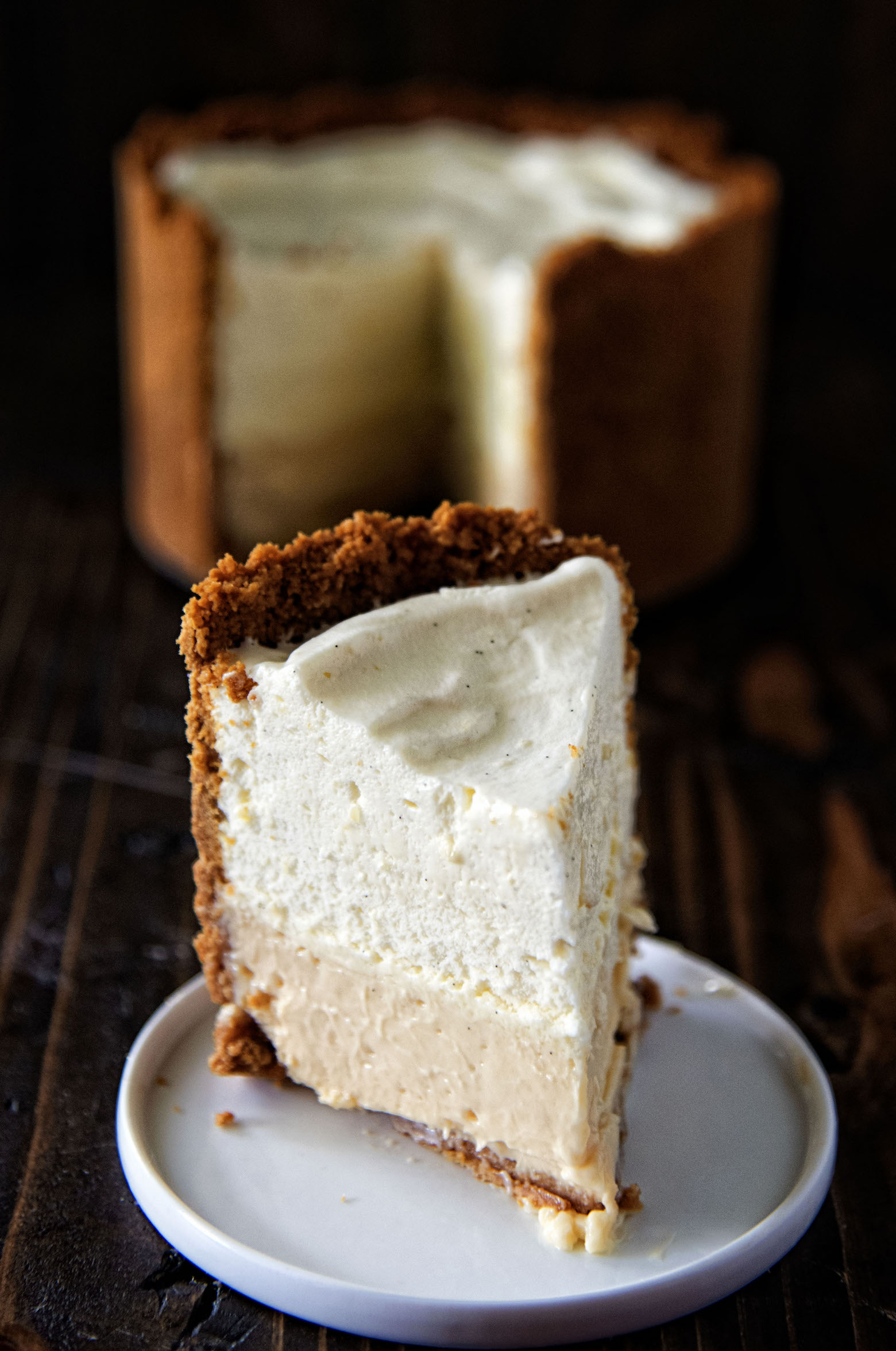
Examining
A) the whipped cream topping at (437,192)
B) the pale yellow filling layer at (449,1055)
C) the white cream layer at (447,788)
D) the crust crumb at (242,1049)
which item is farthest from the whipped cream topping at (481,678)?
the whipped cream topping at (437,192)

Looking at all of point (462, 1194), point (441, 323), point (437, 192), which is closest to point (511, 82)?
point (437, 192)

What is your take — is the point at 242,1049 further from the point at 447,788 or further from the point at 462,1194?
the point at 447,788

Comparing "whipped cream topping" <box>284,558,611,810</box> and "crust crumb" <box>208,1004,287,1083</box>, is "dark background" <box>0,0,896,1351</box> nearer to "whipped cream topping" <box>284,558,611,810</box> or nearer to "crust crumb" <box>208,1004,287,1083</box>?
"crust crumb" <box>208,1004,287,1083</box>

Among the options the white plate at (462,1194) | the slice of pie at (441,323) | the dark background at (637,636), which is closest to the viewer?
the white plate at (462,1194)

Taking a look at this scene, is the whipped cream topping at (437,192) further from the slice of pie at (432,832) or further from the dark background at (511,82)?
the slice of pie at (432,832)

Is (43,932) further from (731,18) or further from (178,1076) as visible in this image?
(731,18)

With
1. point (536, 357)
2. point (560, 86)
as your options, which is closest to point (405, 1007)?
point (536, 357)

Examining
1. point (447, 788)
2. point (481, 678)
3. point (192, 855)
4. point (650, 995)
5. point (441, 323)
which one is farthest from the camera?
point (441, 323)
